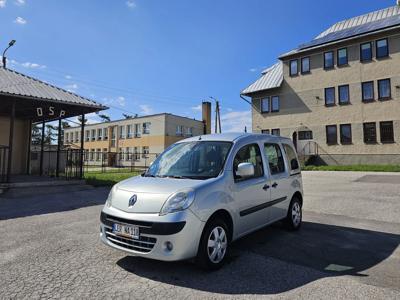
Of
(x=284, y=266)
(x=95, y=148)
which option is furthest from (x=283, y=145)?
(x=95, y=148)

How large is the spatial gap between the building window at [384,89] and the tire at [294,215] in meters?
22.4

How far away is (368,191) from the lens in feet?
38.0

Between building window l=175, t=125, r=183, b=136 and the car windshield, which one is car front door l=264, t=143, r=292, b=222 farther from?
building window l=175, t=125, r=183, b=136

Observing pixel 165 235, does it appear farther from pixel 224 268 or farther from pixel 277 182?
pixel 277 182

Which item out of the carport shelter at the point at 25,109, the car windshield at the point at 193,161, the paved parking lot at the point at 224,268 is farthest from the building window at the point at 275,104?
the car windshield at the point at 193,161

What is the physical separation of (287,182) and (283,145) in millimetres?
799

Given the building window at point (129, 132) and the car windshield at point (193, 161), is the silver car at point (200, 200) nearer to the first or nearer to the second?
the car windshield at point (193, 161)

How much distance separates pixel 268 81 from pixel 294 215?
26.9m

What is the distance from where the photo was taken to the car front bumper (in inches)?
140

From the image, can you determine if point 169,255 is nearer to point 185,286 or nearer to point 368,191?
point 185,286

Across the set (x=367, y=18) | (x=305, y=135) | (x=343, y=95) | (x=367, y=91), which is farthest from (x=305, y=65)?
(x=367, y=18)

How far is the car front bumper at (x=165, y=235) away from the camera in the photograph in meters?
3.55

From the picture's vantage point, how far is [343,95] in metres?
26.2

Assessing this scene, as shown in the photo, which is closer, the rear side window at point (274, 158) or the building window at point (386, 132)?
the rear side window at point (274, 158)
